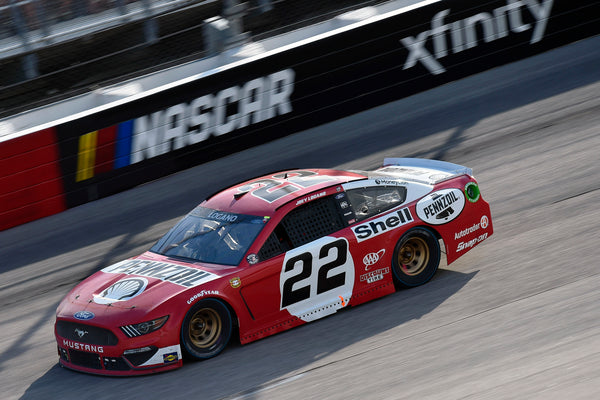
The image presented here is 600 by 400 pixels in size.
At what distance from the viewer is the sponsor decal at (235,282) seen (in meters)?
7.17

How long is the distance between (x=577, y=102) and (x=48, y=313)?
30.5ft

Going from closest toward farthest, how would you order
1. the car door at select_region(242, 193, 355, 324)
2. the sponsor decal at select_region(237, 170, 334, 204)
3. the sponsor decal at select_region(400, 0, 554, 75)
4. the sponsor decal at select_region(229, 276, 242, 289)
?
1. the sponsor decal at select_region(229, 276, 242, 289)
2. the car door at select_region(242, 193, 355, 324)
3. the sponsor decal at select_region(237, 170, 334, 204)
4. the sponsor decal at select_region(400, 0, 554, 75)

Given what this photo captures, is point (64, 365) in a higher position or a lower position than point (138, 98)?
lower

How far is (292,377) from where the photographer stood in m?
6.65

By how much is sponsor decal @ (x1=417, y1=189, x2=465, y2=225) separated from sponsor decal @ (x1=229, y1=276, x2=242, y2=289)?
2.12m

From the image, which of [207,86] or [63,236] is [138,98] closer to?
[207,86]

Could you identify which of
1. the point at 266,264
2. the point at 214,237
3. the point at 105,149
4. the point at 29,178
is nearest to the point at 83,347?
the point at 214,237

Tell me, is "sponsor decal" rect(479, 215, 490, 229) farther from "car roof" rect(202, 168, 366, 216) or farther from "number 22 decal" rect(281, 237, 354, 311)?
"number 22 decal" rect(281, 237, 354, 311)

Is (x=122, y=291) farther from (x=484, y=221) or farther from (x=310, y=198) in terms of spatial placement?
(x=484, y=221)

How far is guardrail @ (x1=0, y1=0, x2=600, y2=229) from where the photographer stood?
39.1ft

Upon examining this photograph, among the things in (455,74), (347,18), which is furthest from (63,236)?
(455,74)

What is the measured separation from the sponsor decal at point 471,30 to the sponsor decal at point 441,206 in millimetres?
6525

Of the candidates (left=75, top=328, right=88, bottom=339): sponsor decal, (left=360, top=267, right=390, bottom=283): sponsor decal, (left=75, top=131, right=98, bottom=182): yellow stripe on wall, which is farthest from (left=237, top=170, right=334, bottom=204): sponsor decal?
(left=75, top=131, right=98, bottom=182): yellow stripe on wall

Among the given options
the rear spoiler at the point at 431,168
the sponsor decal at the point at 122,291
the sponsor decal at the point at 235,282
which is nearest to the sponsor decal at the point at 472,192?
the rear spoiler at the point at 431,168
